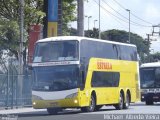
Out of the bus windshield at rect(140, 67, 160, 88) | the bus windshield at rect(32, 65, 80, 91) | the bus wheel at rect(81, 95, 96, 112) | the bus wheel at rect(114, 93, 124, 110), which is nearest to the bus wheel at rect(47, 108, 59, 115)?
the bus wheel at rect(81, 95, 96, 112)

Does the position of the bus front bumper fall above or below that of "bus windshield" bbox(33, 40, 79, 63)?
below

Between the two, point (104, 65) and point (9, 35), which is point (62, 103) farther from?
point (9, 35)

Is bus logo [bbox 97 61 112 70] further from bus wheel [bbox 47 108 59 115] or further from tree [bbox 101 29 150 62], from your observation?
tree [bbox 101 29 150 62]

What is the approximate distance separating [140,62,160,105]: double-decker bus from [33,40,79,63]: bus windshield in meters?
14.0

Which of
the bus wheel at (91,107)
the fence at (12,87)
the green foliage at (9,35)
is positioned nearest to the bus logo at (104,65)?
the bus wheel at (91,107)

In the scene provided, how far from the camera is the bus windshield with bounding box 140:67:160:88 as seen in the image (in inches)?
1677

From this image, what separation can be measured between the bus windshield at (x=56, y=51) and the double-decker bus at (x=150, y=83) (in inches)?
550

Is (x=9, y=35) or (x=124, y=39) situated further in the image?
(x=124, y=39)

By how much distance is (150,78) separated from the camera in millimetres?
42906

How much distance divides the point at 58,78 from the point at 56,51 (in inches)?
57.0

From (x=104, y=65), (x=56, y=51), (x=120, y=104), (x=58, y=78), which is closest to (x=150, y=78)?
(x=120, y=104)

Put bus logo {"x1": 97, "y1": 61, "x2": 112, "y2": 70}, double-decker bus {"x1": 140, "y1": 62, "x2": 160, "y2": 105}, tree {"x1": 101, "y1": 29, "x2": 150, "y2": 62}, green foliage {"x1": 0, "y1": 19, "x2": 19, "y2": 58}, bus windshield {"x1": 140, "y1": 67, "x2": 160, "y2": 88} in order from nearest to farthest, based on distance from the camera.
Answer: bus logo {"x1": 97, "y1": 61, "x2": 112, "y2": 70} → double-decker bus {"x1": 140, "y1": 62, "x2": 160, "y2": 105} → bus windshield {"x1": 140, "y1": 67, "x2": 160, "y2": 88} → green foliage {"x1": 0, "y1": 19, "x2": 19, "y2": 58} → tree {"x1": 101, "y1": 29, "x2": 150, "y2": 62}

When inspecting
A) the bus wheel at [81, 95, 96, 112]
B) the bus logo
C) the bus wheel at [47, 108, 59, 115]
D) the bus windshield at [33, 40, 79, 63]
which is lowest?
the bus wheel at [47, 108, 59, 115]

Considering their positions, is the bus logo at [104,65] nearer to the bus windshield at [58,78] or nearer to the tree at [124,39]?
the bus windshield at [58,78]
